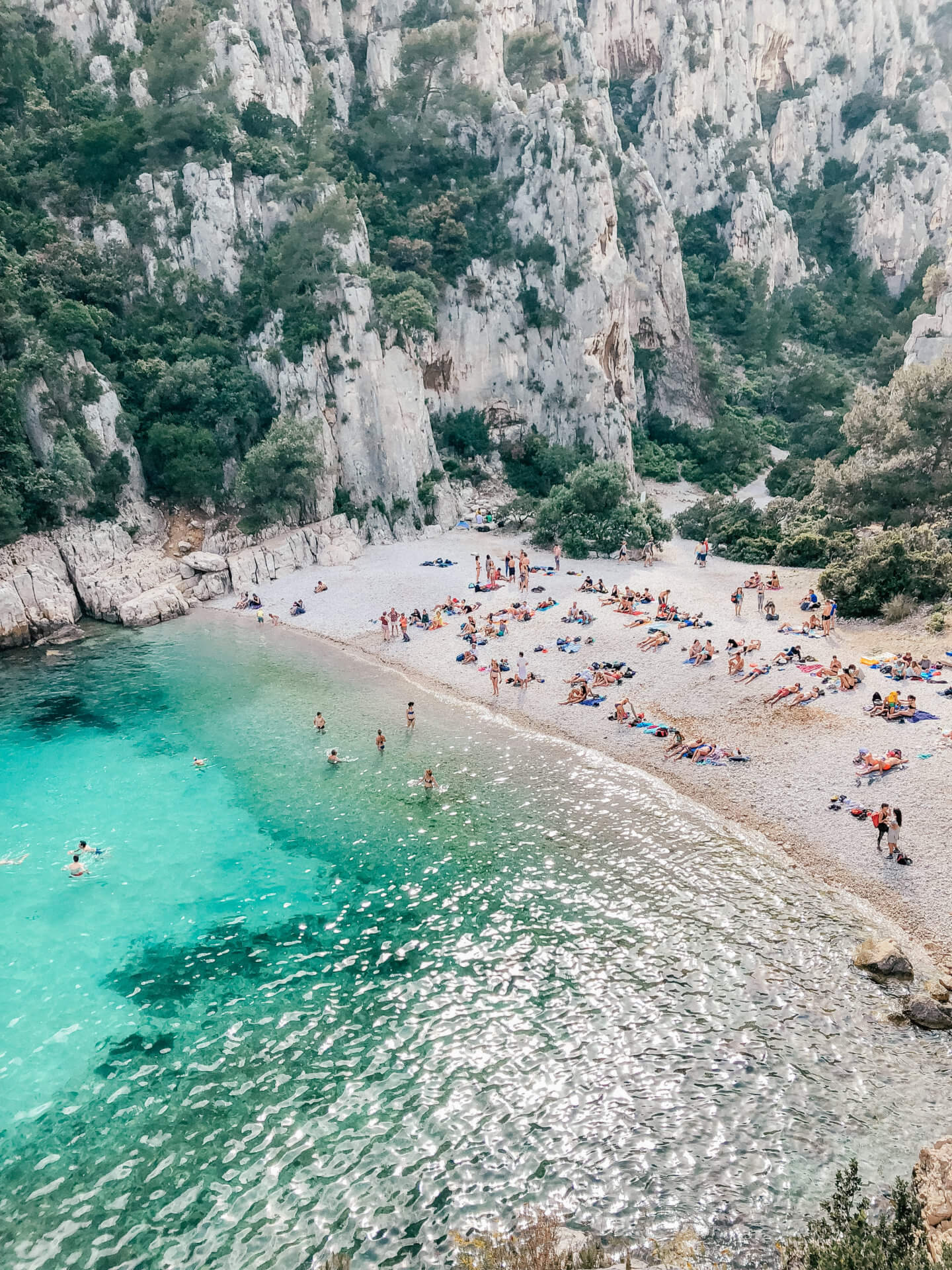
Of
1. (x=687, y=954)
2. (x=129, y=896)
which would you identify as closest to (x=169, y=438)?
(x=129, y=896)

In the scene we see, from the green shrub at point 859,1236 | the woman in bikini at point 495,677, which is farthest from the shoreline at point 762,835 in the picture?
the green shrub at point 859,1236

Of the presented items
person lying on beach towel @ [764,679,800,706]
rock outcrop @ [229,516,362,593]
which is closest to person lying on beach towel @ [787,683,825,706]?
person lying on beach towel @ [764,679,800,706]

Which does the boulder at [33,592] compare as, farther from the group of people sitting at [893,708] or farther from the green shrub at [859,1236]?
the green shrub at [859,1236]

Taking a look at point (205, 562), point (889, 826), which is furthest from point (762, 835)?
point (205, 562)

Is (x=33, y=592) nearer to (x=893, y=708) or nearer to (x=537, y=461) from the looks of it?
(x=537, y=461)

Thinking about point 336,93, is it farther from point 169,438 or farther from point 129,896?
point 129,896

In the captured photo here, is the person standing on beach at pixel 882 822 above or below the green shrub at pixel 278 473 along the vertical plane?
below
